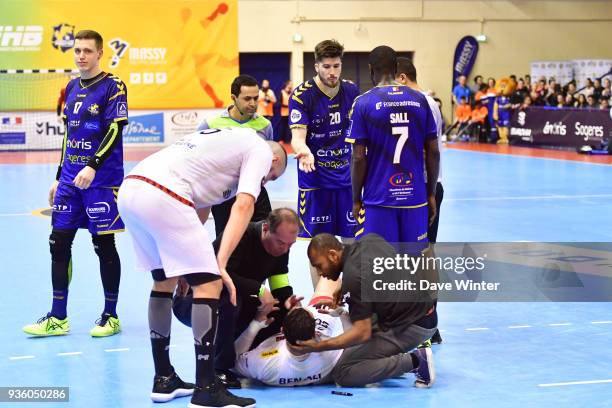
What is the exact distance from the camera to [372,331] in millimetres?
5867

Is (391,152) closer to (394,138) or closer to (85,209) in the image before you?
(394,138)

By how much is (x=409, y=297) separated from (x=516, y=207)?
28.6ft

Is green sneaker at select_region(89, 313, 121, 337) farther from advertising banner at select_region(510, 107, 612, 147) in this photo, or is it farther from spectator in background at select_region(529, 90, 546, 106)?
spectator in background at select_region(529, 90, 546, 106)

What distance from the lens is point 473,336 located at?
6.99 m

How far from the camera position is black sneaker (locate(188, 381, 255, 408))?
5.29 m

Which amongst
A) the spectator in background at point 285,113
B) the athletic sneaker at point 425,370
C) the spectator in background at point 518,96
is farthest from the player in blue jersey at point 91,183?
the spectator in background at point 518,96

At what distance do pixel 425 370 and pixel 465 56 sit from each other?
27983 millimetres

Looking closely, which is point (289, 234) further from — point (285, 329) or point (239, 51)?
point (239, 51)

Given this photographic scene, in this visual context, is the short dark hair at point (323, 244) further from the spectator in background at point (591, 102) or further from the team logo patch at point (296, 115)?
the spectator in background at point (591, 102)

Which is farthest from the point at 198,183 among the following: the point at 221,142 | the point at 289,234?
the point at 289,234

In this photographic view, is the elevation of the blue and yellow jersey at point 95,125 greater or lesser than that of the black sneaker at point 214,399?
greater

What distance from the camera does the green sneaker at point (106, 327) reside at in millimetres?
6998

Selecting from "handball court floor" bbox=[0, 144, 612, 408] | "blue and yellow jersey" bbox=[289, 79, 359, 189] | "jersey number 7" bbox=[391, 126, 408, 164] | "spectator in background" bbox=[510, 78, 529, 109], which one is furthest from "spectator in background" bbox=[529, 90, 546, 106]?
"jersey number 7" bbox=[391, 126, 408, 164]

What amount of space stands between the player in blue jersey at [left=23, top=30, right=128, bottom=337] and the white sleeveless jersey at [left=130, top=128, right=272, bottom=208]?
1887 millimetres
